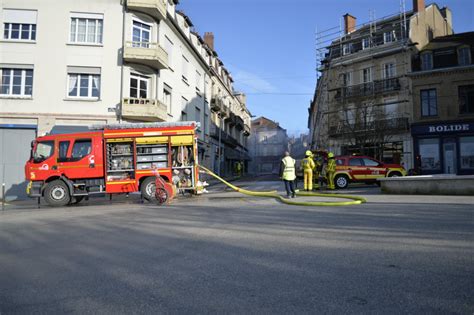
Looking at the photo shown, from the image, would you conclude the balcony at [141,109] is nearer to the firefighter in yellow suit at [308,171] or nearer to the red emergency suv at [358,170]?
the firefighter in yellow suit at [308,171]

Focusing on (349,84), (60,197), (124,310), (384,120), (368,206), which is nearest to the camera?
(124,310)

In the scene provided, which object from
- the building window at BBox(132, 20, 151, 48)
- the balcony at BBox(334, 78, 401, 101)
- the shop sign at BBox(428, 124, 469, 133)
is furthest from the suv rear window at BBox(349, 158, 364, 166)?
the building window at BBox(132, 20, 151, 48)

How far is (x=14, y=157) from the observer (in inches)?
791

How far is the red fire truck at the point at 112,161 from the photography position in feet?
44.0

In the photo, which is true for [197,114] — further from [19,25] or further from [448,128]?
[448,128]

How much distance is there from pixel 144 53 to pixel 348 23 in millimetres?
24700

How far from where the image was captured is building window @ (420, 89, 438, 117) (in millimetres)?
26859

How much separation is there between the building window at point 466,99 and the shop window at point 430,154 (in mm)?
2941

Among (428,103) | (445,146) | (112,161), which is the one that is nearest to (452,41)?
(428,103)

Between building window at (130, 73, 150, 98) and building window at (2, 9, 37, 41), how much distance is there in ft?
20.5

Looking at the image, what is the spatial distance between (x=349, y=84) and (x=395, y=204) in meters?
24.0

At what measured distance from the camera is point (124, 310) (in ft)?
10.6

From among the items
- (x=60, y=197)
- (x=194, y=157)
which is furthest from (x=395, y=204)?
(x=60, y=197)

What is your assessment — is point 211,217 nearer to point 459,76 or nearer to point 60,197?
point 60,197
